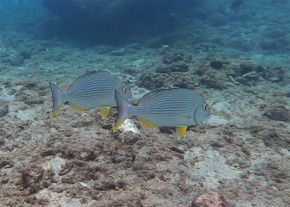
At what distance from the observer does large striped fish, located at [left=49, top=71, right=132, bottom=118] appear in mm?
2852

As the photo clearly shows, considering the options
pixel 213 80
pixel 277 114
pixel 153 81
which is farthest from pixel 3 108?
pixel 277 114

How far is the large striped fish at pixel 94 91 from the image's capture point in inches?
112

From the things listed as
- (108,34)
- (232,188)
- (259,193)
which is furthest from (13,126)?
(108,34)

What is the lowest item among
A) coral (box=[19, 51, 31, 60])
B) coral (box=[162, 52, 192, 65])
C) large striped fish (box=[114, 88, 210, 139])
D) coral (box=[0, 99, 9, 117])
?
coral (box=[19, 51, 31, 60])

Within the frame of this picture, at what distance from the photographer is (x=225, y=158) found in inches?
160

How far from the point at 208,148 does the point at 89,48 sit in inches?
685

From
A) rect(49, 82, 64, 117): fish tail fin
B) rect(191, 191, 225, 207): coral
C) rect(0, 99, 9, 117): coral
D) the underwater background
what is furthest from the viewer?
rect(0, 99, 9, 117): coral

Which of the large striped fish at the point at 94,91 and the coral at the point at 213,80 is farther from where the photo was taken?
the coral at the point at 213,80

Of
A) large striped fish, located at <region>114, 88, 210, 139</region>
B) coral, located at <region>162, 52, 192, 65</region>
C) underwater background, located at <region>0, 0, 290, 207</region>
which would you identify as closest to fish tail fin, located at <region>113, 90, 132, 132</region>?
large striped fish, located at <region>114, 88, 210, 139</region>

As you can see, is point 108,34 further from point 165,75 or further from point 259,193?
point 259,193

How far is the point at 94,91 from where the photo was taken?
2.86 metres

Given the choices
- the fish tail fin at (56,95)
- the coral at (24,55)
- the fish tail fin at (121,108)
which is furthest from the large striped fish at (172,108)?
the coral at (24,55)

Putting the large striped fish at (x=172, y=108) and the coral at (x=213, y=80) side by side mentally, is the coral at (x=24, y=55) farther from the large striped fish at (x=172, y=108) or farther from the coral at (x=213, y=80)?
the large striped fish at (x=172, y=108)

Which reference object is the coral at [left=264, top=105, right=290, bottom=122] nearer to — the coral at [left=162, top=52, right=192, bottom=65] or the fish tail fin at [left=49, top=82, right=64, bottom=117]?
the coral at [left=162, top=52, right=192, bottom=65]
